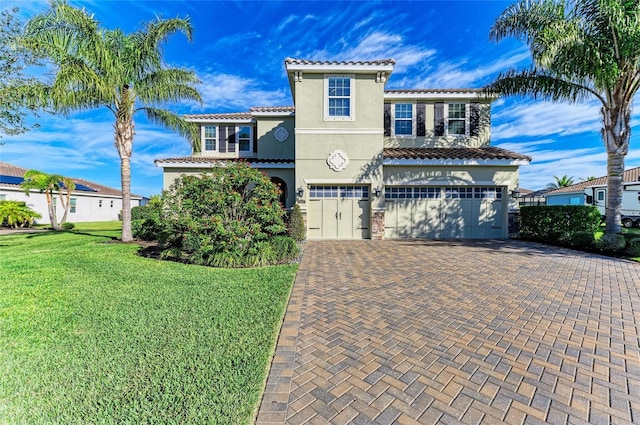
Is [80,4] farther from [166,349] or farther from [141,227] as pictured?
[166,349]

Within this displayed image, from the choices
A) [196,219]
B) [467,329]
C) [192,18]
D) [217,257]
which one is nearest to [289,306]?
[467,329]

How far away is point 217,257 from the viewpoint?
26.3 ft

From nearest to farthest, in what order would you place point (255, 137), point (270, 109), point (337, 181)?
point (337, 181)
point (270, 109)
point (255, 137)

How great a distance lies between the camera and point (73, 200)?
27.3 metres

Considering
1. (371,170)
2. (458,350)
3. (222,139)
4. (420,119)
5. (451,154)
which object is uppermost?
(420,119)

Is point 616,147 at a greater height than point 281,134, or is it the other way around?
point 281,134

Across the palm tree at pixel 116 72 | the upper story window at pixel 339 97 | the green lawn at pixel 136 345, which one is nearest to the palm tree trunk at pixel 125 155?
the palm tree at pixel 116 72

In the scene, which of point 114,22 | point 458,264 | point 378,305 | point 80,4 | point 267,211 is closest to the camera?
point 378,305

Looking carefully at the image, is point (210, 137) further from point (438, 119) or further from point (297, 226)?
point (438, 119)

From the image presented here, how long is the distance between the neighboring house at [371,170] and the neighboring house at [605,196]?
1410 cm

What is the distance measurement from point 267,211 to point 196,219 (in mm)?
2155

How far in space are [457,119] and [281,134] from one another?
32.9ft

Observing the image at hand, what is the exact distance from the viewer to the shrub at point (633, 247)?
9.20 metres

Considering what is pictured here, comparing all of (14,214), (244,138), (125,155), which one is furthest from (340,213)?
(14,214)
